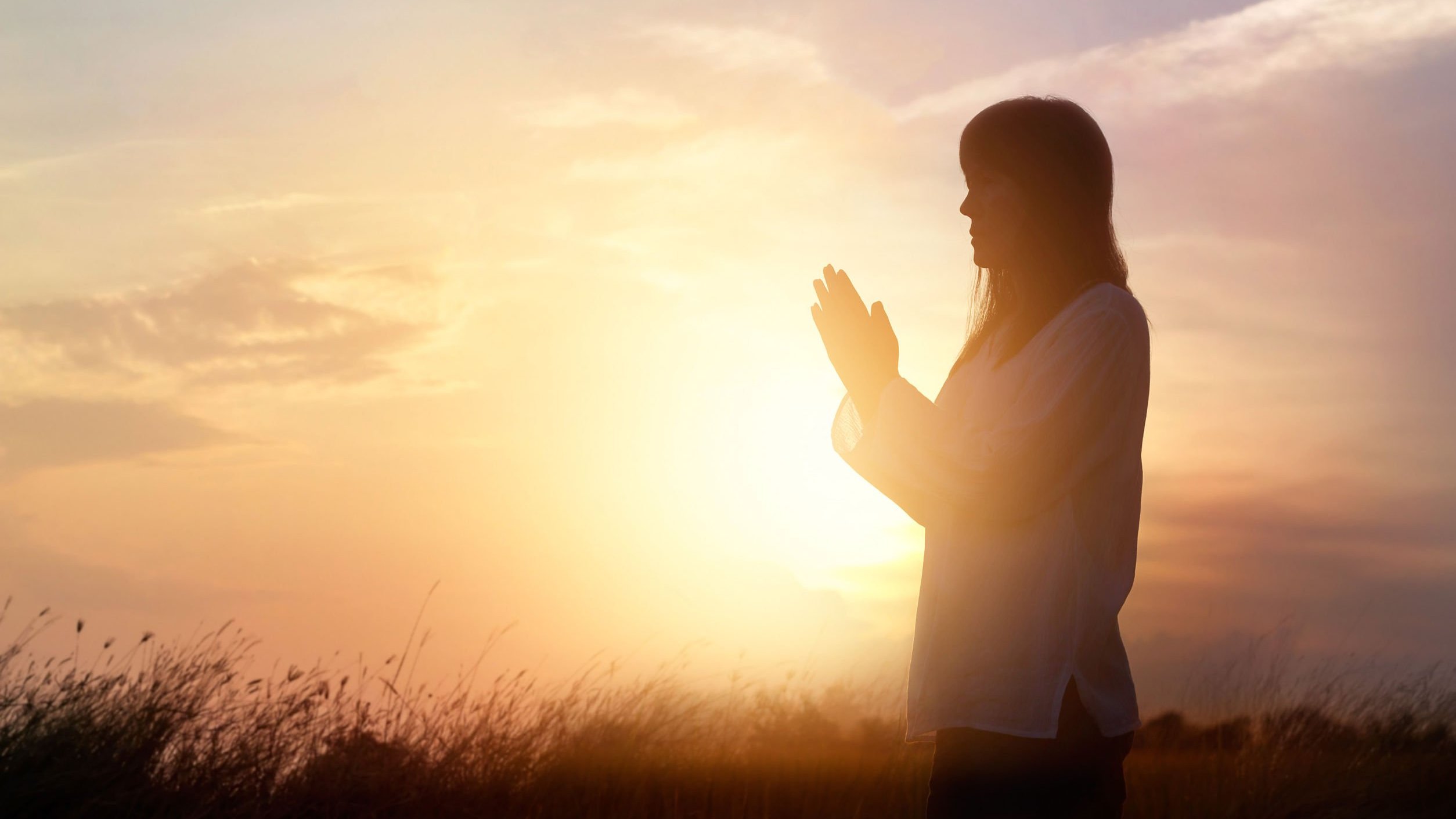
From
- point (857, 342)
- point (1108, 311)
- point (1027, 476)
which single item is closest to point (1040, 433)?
point (1027, 476)

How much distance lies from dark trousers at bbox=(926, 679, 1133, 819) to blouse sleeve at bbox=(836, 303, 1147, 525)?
35 cm

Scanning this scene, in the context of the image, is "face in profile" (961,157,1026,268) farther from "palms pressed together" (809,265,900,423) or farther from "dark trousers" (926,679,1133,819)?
"dark trousers" (926,679,1133,819)

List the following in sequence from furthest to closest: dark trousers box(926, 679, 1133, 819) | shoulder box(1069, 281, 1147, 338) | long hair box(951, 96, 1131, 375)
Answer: long hair box(951, 96, 1131, 375) < shoulder box(1069, 281, 1147, 338) < dark trousers box(926, 679, 1133, 819)

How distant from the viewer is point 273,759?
554 cm

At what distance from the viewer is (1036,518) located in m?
2.00

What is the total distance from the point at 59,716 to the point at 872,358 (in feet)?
16.1

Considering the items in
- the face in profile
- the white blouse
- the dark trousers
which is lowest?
the dark trousers

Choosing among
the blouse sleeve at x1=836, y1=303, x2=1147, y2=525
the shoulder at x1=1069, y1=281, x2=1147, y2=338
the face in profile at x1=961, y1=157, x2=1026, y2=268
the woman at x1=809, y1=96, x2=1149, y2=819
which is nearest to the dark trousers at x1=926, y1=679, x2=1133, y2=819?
the woman at x1=809, y1=96, x2=1149, y2=819

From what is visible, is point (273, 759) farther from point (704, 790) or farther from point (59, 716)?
point (704, 790)

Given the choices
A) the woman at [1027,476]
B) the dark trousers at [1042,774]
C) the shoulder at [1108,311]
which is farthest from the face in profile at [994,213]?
the dark trousers at [1042,774]

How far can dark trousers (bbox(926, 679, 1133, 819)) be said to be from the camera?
1868 mm

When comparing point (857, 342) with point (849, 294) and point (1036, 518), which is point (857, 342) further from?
point (1036, 518)

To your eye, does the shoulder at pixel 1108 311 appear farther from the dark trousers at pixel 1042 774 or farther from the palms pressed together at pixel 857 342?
the dark trousers at pixel 1042 774

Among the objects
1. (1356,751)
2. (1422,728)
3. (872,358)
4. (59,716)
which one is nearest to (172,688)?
(59,716)
